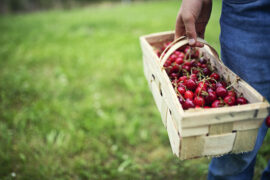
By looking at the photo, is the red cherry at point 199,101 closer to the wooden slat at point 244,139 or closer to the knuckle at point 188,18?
the wooden slat at point 244,139

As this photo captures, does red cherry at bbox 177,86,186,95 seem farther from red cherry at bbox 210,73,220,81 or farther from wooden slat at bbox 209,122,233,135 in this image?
wooden slat at bbox 209,122,233,135

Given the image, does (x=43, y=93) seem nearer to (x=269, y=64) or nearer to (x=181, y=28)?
(x=181, y=28)

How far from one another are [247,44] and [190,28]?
32 centimetres

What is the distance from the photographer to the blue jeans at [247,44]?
1.14m

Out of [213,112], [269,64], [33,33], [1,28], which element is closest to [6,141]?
[213,112]

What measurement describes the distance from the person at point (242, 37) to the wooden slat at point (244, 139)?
1.10ft

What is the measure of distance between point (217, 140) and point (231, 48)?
0.59 meters

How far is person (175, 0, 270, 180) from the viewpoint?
1.15 metres

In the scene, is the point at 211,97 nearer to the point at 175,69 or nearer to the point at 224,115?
the point at 224,115

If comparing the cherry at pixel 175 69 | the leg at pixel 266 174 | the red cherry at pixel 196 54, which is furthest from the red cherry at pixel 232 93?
the leg at pixel 266 174

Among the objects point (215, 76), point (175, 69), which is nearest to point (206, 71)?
point (215, 76)

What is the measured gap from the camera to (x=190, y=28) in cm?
124

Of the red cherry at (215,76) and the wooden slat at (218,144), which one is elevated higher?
the red cherry at (215,76)

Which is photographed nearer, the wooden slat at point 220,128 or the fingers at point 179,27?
the wooden slat at point 220,128
